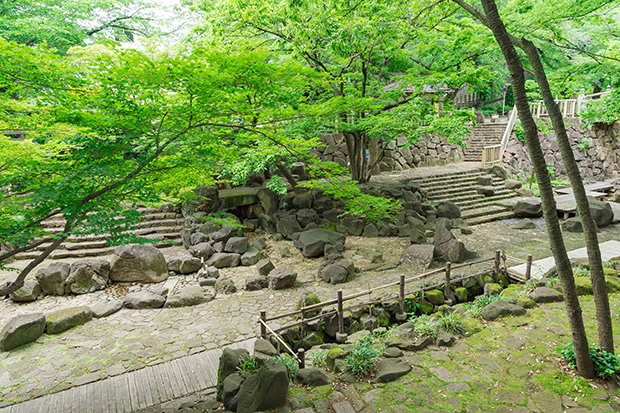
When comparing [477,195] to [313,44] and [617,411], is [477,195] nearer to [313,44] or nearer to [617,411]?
[313,44]

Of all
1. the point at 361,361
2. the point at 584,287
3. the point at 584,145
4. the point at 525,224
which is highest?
the point at 584,145

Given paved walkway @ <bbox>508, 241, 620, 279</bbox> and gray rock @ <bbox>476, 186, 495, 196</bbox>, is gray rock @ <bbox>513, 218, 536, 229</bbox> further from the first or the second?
gray rock @ <bbox>476, 186, 495, 196</bbox>

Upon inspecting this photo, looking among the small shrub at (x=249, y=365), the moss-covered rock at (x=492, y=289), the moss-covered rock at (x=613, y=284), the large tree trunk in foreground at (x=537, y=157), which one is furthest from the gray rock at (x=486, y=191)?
the small shrub at (x=249, y=365)

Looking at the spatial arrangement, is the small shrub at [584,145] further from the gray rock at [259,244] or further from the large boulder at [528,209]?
the gray rock at [259,244]

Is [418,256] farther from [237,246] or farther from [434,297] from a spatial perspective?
[237,246]

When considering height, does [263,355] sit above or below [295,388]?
above

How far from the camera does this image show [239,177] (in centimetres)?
1225

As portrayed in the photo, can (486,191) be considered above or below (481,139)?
below

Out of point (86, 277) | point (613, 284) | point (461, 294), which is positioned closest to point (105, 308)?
point (86, 277)

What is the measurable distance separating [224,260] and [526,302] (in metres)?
8.33

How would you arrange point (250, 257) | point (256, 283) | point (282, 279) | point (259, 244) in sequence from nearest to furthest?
point (282, 279) < point (256, 283) < point (250, 257) < point (259, 244)

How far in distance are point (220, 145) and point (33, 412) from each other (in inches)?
197

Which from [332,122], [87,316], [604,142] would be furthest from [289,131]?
[604,142]

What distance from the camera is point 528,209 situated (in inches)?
577
